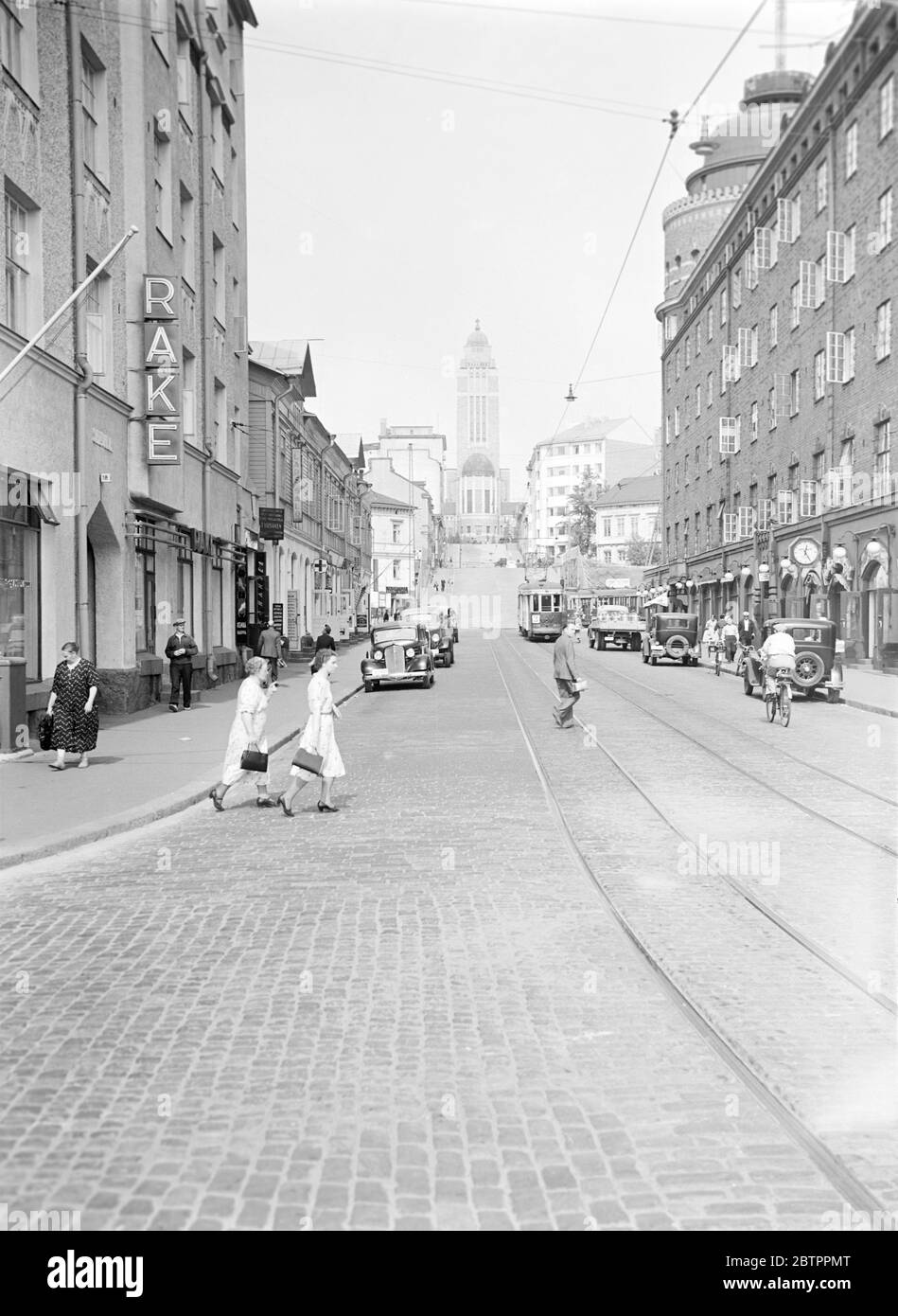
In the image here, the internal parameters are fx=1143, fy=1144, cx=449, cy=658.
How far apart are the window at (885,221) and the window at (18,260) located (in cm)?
2416

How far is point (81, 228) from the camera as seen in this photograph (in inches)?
706

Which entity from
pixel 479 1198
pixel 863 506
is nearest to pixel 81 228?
pixel 479 1198

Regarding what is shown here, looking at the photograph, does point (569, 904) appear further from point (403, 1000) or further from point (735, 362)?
point (735, 362)

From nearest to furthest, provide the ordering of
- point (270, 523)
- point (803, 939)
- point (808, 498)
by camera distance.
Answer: point (803, 939), point (270, 523), point (808, 498)

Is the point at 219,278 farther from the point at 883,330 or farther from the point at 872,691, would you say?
the point at 872,691

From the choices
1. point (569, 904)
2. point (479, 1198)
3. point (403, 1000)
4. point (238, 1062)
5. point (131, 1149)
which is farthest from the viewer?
point (569, 904)

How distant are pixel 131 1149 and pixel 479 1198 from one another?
4.12 feet

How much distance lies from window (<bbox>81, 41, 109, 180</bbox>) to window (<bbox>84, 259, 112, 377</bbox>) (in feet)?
6.00

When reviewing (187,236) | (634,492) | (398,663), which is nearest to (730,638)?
(398,663)

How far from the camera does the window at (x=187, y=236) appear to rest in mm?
26141

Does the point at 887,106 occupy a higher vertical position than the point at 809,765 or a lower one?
higher

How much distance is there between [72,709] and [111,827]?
4.10 m

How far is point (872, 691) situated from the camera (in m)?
25.9
